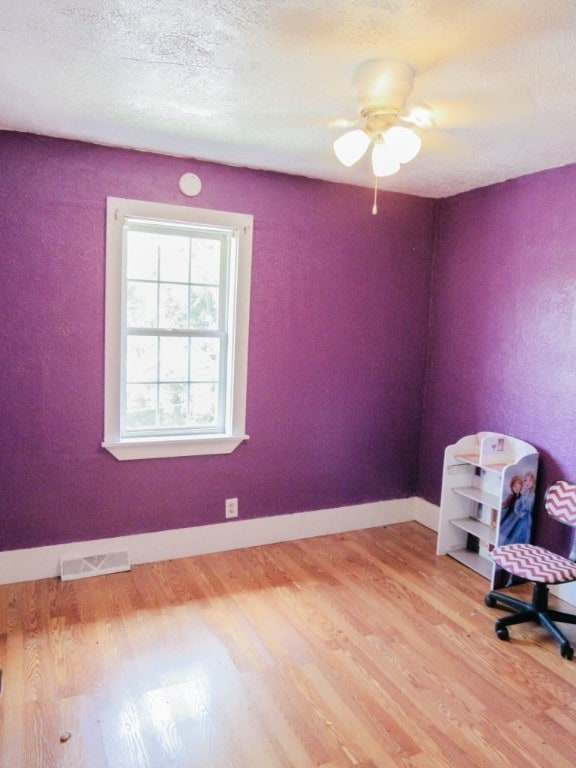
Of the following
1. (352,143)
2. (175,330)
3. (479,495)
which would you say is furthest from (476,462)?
(352,143)

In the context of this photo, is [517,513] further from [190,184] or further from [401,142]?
[190,184]

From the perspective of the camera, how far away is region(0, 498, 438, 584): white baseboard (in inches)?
119

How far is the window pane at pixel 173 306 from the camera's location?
3.27 m

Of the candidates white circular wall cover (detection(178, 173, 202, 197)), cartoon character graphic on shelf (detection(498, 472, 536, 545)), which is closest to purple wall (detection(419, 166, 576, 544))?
cartoon character graphic on shelf (detection(498, 472, 536, 545))

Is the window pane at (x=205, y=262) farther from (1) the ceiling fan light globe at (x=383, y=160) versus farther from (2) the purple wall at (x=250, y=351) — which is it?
(1) the ceiling fan light globe at (x=383, y=160)

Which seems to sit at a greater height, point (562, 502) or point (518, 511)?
point (562, 502)

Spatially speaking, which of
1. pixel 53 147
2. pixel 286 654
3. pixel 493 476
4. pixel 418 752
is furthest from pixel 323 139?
pixel 418 752

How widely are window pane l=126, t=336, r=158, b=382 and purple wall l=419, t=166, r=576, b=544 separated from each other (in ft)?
6.65

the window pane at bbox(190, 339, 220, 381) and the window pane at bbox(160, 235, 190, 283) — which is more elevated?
the window pane at bbox(160, 235, 190, 283)

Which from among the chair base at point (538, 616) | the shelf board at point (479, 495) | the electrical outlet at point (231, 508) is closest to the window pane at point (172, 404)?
the electrical outlet at point (231, 508)

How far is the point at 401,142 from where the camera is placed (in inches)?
77.2

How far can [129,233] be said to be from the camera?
3.14 meters

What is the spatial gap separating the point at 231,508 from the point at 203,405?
0.70 metres

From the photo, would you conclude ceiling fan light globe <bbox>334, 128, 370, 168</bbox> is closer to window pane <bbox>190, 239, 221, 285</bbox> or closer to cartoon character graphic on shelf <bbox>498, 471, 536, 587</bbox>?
window pane <bbox>190, 239, 221, 285</bbox>
